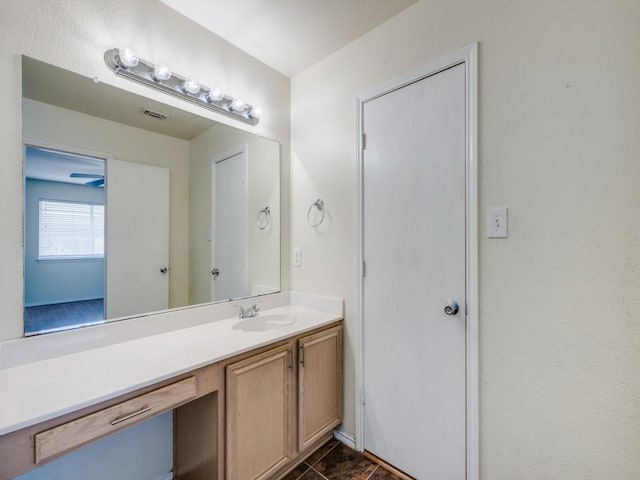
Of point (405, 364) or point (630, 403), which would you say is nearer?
point (630, 403)

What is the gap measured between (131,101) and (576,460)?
2.44 meters

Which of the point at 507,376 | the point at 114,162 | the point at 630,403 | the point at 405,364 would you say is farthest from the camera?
the point at 405,364

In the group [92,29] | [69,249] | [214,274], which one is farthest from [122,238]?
[92,29]

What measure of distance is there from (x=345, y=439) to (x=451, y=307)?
1.14m

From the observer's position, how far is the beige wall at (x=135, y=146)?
1.21 metres

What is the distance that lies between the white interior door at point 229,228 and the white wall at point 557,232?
1.28m

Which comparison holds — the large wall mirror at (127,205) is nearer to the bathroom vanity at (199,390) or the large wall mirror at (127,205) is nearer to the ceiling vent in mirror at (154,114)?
the ceiling vent in mirror at (154,114)

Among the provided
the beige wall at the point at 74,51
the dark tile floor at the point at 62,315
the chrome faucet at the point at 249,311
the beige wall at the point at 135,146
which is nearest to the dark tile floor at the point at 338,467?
the chrome faucet at the point at 249,311

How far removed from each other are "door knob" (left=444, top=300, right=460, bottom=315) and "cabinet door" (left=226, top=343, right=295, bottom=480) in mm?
806

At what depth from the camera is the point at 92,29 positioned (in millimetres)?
1290

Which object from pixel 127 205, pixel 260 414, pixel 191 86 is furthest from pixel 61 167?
pixel 260 414

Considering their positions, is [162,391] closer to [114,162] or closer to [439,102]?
[114,162]

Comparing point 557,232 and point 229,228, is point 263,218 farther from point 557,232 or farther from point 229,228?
point 557,232

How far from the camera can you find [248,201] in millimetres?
2014
